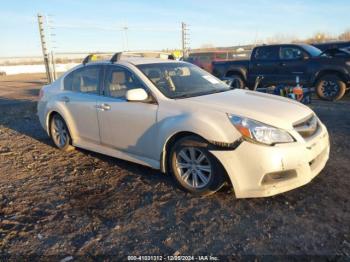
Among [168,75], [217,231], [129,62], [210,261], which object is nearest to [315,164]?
[217,231]

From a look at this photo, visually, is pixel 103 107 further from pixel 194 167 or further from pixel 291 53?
pixel 291 53

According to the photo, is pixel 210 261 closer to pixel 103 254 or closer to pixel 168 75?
pixel 103 254

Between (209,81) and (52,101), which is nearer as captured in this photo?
(209,81)

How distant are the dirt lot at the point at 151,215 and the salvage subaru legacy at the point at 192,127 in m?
0.27

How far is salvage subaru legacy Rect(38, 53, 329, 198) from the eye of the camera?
3.52 m

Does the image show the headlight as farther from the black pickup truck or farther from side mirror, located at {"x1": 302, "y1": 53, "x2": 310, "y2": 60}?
side mirror, located at {"x1": 302, "y1": 53, "x2": 310, "y2": 60}

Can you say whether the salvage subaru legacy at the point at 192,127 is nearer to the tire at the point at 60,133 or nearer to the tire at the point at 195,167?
the tire at the point at 195,167

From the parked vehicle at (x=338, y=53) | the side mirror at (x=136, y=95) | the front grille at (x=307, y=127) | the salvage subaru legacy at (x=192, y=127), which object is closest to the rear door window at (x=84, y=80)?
the salvage subaru legacy at (x=192, y=127)

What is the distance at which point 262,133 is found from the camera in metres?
3.53

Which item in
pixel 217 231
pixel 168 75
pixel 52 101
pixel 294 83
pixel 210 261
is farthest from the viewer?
pixel 294 83

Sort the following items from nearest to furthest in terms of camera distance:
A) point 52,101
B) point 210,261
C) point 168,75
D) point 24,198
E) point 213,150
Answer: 1. point 210,261
2. point 213,150
3. point 24,198
4. point 168,75
5. point 52,101

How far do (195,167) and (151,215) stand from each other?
761mm

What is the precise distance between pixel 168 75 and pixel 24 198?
248 cm

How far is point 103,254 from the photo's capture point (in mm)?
2975
